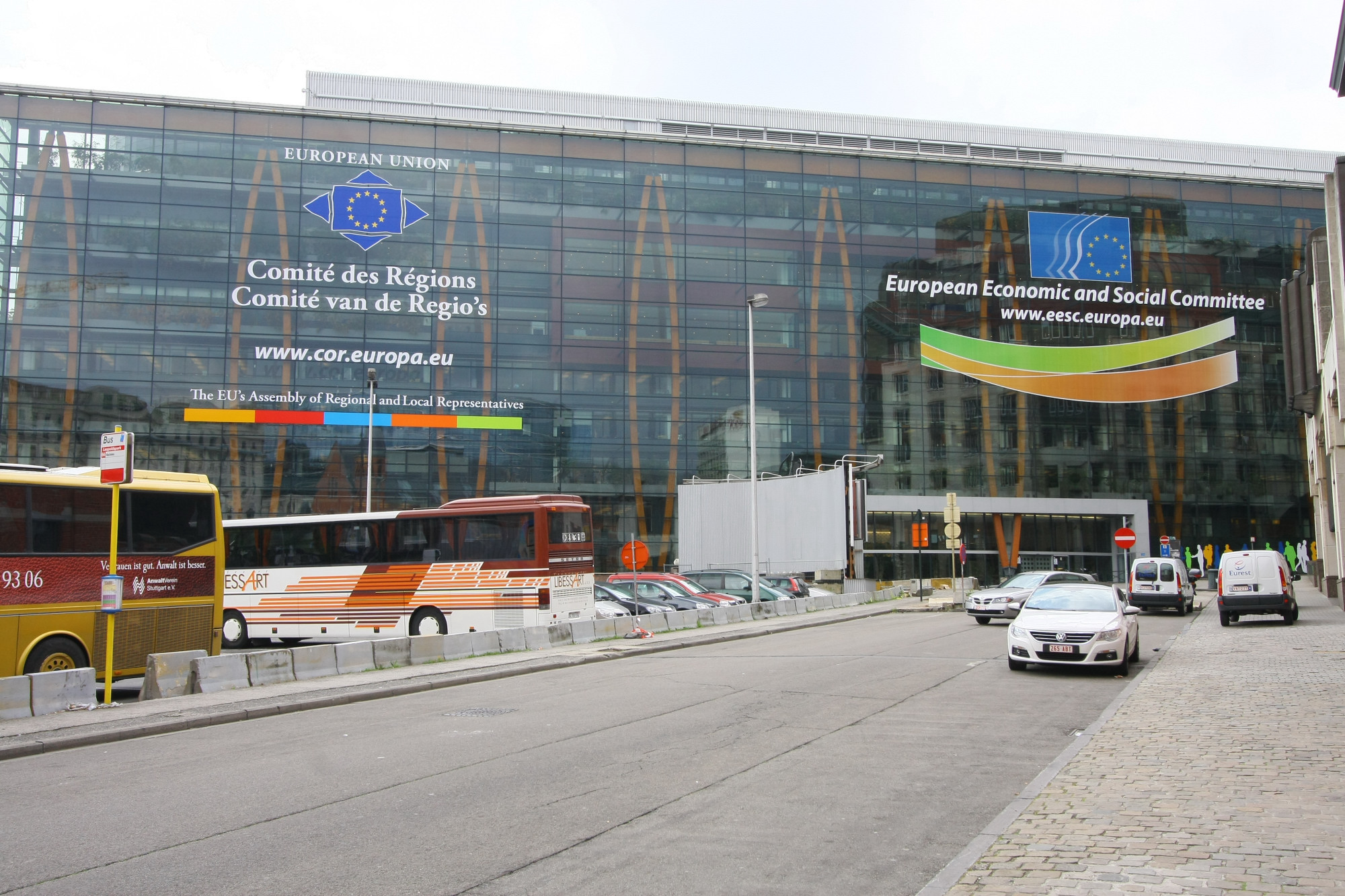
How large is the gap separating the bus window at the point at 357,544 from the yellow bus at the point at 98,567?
7068 millimetres

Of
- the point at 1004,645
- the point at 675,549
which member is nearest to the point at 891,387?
the point at 675,549

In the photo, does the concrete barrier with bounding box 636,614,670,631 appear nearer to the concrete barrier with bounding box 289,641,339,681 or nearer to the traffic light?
the concrete barrier with bounding box 289,641,339,681

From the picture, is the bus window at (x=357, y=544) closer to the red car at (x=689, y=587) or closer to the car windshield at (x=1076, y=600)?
the red car at (x=689, y=587)

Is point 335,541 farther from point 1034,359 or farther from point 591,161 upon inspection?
point 1034,359

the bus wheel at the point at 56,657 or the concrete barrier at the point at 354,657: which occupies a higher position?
the bus wheel at the point at 56,657

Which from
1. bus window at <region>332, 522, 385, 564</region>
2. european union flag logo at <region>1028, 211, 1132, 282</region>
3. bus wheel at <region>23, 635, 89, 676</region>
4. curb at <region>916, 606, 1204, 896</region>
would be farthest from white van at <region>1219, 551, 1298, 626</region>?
european union flag logo at <region>1028, 211, 1132, 282</region>

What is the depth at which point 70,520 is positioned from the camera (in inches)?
618

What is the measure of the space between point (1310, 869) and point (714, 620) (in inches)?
966

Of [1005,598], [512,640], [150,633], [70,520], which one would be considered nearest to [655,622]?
[512,640]

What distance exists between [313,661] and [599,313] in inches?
1778

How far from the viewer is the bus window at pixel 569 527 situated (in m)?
24.1

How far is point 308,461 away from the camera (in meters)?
56.2

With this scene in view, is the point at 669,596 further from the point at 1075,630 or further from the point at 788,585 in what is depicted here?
the point at 1075,630

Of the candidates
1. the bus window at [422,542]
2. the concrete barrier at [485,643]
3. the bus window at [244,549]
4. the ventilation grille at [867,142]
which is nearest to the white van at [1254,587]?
the concrete barrier at [485,643]
